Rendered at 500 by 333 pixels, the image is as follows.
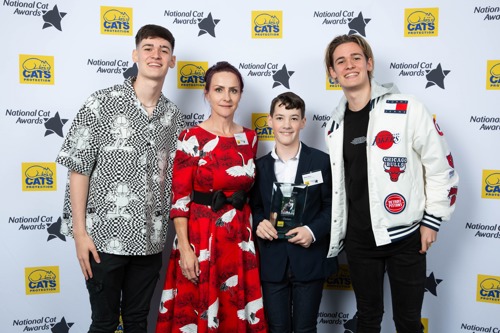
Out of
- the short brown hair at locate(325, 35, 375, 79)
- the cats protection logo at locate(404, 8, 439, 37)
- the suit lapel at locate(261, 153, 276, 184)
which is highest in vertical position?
the cats protection logo at locate(404, 8, 439, 37)

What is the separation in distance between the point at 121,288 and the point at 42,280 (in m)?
0.89

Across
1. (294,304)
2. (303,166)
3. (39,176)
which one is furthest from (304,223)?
(39,176)

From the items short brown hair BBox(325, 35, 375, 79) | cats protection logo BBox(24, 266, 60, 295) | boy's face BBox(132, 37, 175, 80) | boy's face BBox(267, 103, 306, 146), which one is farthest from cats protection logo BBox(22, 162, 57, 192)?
short brown hair BBox(325, 35, 375, 79)

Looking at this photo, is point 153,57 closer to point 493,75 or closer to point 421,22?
point 421,22

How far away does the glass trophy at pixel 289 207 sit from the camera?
6.42 feet

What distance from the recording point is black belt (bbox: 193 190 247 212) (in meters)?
1.91

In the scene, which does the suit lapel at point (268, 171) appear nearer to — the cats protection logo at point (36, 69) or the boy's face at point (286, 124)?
the boy's face at point (286, 124)

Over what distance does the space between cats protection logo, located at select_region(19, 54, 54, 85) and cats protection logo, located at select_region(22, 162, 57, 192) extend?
1.66 feet

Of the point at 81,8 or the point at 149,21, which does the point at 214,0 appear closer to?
the point at 149,21

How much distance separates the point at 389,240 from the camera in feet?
5.94

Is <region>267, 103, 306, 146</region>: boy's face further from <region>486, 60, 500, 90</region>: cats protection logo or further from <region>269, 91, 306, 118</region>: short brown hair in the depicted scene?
<region>486, 60, 500, 90</region>: cats protection logo

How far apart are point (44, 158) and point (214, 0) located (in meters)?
1.44

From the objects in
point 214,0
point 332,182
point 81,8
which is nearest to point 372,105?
point 332,182

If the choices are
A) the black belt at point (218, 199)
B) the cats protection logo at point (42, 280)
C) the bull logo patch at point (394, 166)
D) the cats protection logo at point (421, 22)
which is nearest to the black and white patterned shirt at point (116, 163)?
the black belt at point (218, 199)
